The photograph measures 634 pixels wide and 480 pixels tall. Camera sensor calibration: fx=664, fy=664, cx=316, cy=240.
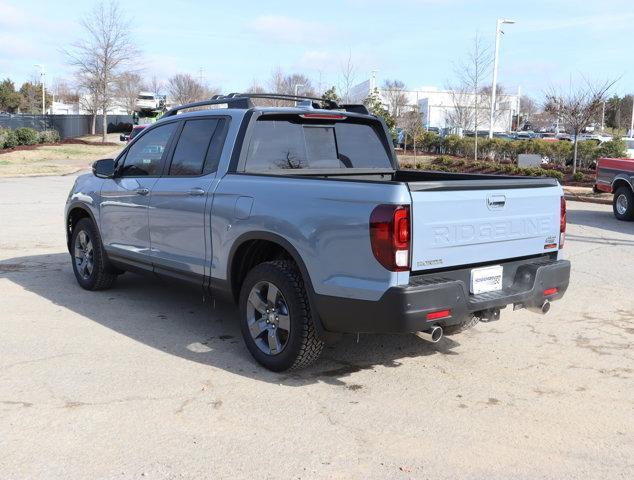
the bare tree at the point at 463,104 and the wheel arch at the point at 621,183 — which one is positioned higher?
the bare tree at the point at 463,104

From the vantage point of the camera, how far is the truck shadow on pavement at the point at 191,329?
16.3 ft

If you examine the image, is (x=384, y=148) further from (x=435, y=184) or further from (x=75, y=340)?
(x=75, y=340)

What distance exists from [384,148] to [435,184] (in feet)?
7.21

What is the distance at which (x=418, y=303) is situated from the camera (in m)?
4.01

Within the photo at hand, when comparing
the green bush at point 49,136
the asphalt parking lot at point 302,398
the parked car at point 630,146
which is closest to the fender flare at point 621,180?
the asphalt parking lot at point 302,398

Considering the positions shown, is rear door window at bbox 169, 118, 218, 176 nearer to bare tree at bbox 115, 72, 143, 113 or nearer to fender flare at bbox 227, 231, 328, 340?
fender flare at bbox 227, 231, 328, 340

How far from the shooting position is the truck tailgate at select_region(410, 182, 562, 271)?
13.4ft

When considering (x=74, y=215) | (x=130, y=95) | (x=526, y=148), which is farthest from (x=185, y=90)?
(x=74, y=215)

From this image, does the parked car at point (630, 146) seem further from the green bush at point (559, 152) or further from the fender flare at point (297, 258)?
the fender flare at point (297, 258)

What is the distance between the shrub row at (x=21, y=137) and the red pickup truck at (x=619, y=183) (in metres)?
29.2

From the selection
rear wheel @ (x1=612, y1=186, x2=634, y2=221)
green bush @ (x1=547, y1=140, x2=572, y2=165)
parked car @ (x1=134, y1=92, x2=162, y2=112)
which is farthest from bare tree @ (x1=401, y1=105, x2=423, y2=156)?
parked car @ (x1=134, y1=92, x2=162, y2=112)

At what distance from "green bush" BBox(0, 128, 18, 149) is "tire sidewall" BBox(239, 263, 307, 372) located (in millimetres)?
32611

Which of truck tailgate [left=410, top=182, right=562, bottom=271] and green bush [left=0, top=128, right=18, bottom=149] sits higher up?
green bush [left=0, top=128, right=18, bottom=149]

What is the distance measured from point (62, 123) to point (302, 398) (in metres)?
44.5
